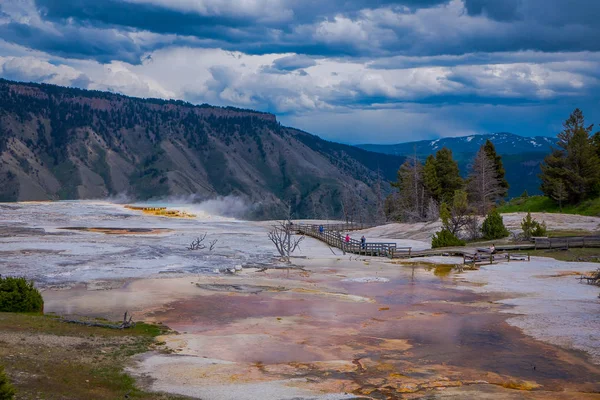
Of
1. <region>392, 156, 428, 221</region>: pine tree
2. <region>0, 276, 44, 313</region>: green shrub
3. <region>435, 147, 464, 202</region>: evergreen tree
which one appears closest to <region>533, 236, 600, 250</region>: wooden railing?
<region>392, 156, 428, 221</region>: pine tree

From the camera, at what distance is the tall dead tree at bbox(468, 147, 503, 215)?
80.8 metres

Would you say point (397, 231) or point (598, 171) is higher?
point (598, 171)

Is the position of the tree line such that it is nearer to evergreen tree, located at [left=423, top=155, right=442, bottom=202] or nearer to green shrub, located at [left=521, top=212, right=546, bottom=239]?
evergreen tree, located at [left=423, top=155, right=442, bottom=202]

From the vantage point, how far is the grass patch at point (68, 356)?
17.7 meters

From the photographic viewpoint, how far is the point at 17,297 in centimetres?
2775

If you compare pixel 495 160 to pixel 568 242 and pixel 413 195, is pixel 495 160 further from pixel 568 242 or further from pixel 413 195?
pixel 568 242

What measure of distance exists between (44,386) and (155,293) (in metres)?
18.6

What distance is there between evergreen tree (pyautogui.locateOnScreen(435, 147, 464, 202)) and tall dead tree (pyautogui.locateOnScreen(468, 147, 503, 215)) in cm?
552

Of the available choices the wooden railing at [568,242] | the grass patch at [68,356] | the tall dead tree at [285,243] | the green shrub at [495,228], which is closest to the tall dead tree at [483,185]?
the green shrub at [495,228]

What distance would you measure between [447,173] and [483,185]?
15.9m

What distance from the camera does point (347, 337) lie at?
88.5ft

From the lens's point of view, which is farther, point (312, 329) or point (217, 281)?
point (217, 281)

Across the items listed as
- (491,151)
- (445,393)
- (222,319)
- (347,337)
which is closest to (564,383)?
(445,393)

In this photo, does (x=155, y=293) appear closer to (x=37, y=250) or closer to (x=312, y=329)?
(x=312, y=329)
